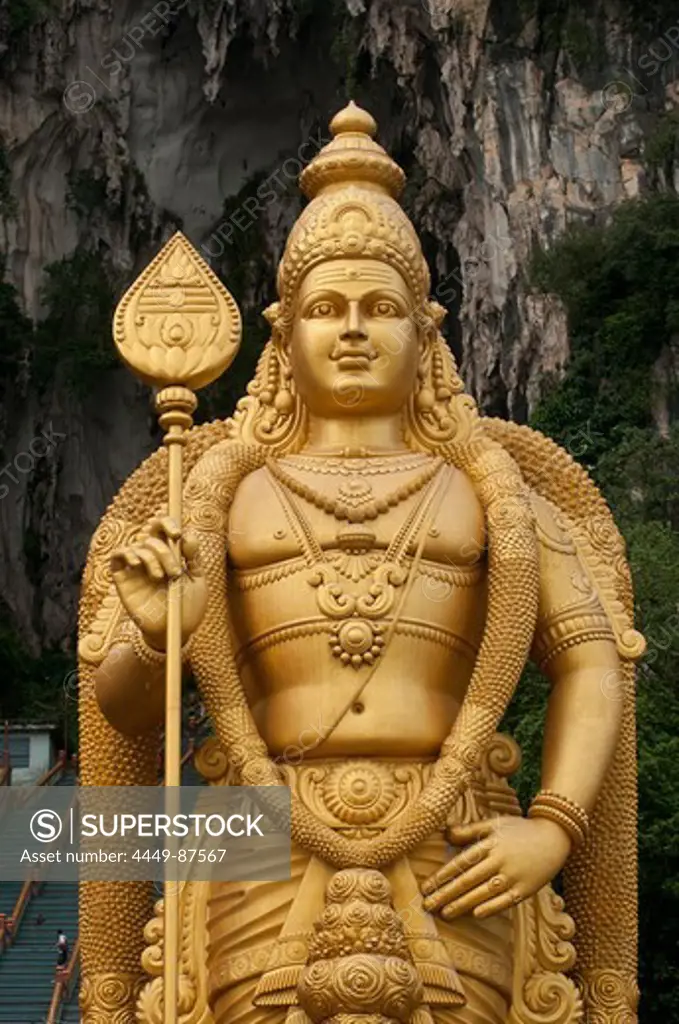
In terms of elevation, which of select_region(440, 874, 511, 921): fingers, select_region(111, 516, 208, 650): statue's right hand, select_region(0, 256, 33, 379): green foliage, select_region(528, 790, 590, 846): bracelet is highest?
select_region(0, 256, 33, 379): green foliage

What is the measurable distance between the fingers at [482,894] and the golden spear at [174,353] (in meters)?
0.83

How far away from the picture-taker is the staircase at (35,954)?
13.0m

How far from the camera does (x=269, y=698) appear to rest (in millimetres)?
6785

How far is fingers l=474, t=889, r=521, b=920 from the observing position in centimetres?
630

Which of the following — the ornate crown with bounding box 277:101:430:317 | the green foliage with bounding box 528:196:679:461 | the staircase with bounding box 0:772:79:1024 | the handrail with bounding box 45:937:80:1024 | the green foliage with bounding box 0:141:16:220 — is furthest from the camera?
the green foliage with bounding box 0:141:16:220

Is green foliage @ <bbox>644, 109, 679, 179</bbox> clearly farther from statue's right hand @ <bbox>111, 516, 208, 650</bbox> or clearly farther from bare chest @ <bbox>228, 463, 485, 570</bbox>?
statue's right hand @ <bbox>111, 516, 208, 650</bbox>

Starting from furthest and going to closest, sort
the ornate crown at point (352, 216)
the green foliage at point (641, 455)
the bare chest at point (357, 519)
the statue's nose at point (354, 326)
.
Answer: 1. the green foliage at point (641, 455)
2. the ornate crown at point (352, 216)
3. the statue's nose at point (354, 326)
4. the bare chest at point (357, 519)

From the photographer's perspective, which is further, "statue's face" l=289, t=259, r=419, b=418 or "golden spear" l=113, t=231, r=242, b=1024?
"statue's face" l=289, t=259, r=419, b=418

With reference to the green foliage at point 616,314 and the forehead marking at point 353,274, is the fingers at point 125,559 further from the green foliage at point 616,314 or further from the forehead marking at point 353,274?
the green foliage at point 616,314

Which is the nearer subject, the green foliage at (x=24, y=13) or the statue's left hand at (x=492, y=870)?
the statue's left hand at (x=492, y=870)

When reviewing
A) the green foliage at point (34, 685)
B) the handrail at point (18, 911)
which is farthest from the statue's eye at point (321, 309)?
the green foliage at point (34, 685)

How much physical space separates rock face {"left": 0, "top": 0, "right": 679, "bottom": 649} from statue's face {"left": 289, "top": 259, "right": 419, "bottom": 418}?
1905cm

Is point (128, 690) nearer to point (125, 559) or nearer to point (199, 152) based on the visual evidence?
point (125, 559)

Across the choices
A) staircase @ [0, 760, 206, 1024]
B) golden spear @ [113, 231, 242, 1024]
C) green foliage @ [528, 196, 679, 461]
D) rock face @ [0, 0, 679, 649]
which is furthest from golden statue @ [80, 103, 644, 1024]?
rock face @ [0, 0, 679, 649]
